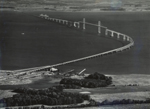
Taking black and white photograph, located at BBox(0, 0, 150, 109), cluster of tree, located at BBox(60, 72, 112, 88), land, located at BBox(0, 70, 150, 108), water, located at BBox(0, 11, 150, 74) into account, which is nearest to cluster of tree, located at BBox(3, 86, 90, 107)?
black and white photograph, located at BBox(0, 0, 150, 109)

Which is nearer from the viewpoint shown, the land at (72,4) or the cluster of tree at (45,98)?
the cluster of tree at (45,98)

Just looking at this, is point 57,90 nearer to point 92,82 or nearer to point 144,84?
point 92,82

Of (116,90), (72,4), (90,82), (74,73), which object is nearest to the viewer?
(116,90)

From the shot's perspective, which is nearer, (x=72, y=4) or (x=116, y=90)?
(x=116, y=90)

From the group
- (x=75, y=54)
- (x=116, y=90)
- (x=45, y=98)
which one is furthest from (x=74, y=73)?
(x=75, y=54)

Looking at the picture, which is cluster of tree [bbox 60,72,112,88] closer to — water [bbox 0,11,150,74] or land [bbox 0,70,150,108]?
land [bbox 0,70,150,108]

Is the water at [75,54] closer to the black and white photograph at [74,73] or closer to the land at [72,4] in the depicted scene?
the black and white photograph at [74,73]

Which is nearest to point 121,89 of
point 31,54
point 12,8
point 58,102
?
point 58,102

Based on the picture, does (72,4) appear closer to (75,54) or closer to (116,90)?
(75,54)

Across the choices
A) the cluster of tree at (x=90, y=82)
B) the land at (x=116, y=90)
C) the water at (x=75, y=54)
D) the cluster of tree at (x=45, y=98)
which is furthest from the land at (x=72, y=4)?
the cluster of tree at (x=45, y=98)
